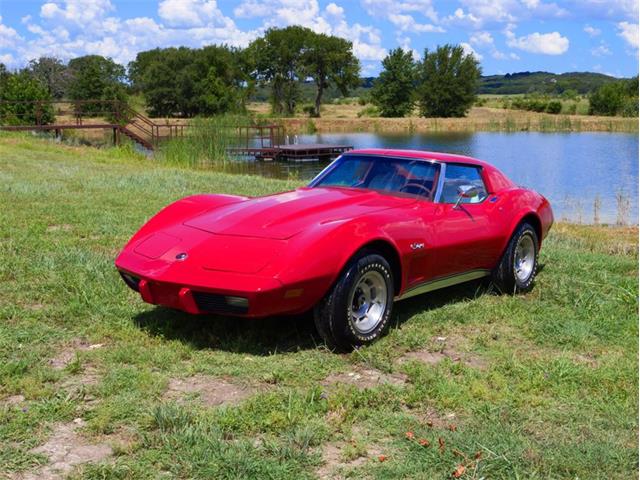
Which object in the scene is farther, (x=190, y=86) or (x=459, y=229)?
(x=190, y=86)

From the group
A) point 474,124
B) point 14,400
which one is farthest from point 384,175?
point 474,124

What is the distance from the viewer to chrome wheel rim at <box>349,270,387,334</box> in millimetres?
5176

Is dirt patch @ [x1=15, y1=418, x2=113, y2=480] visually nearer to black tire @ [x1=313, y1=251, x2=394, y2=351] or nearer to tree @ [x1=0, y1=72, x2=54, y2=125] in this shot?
black tire @ [x1=313, y1=251, x2=394, y2=351]

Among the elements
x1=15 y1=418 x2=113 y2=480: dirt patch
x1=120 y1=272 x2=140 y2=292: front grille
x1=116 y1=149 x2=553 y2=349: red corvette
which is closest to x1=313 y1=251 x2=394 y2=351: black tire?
x1=116 y1=149 x2=553 y2=349: red corvette

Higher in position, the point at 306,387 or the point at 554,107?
the point at 554,107

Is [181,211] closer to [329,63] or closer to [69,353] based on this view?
[69,353]

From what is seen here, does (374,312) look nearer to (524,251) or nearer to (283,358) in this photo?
(283,358)

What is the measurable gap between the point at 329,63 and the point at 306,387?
9516cm

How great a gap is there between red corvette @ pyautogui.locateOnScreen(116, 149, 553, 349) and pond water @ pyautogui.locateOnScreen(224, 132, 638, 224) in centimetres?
1282

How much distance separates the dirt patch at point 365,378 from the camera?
4.51 meters

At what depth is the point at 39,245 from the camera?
7.75 meters

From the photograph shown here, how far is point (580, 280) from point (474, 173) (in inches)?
71.5

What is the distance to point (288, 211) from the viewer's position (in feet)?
17.5

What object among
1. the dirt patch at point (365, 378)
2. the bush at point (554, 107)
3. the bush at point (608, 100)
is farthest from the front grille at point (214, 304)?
the bush at point (554, 107)
